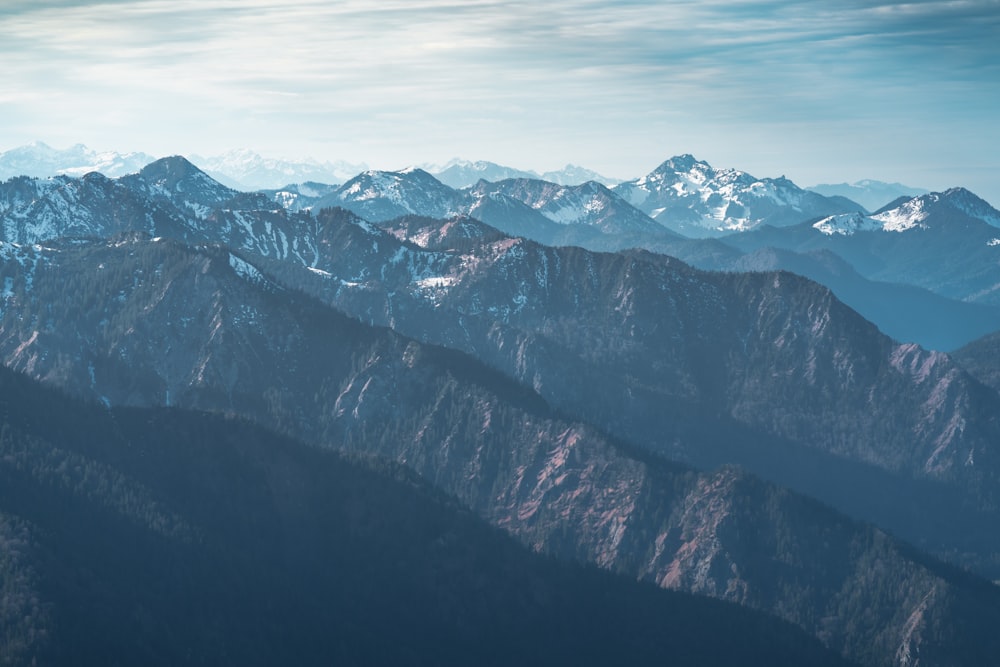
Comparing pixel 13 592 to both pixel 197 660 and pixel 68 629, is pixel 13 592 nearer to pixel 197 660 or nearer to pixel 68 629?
pixel 68 629

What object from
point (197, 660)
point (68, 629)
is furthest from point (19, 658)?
point (197, 660)

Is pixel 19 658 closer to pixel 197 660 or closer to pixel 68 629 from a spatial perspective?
pixel 68 629

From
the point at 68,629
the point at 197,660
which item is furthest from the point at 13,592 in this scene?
the point at 197,660

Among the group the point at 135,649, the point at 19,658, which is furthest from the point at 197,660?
the point at 19,658

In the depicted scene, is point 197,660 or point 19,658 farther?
point 197,660

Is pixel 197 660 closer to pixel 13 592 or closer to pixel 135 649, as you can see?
pixel 135 649
